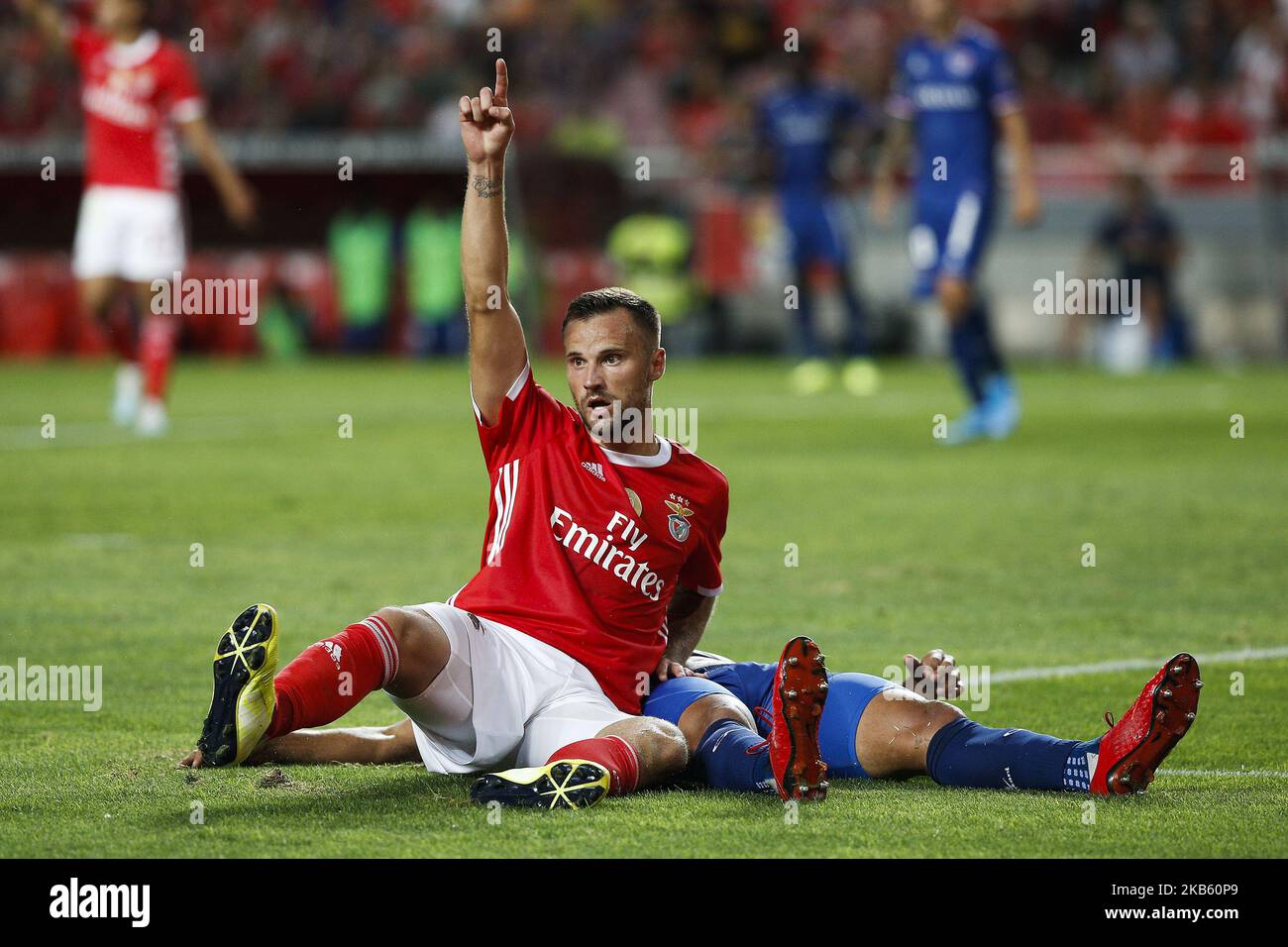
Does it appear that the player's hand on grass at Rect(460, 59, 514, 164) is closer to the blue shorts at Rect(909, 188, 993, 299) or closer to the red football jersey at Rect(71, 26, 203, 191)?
the blue shorts at Rect(909, 188, 993, 299)

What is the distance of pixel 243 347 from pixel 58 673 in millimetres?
18269

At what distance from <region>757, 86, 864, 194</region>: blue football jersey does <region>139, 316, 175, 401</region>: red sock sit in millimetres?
7582

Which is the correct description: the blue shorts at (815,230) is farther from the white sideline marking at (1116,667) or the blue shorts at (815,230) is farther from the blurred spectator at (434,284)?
the white sideline marking at (1116,667)

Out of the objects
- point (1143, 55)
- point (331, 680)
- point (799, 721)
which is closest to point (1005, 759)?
point (799, 721)

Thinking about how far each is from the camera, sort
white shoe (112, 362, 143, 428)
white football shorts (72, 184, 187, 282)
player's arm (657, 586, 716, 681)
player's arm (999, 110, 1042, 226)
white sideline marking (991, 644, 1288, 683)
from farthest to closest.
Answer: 1. white shoe (112, 362, 143, 428)
2. white football shorts (72, 184, 187, 282)
3. player's arm (999, 110, 1042, 226)
4. white sideline marking (991, 644, 1288, 683)
5. player's arm (657, 586, 716, 681)

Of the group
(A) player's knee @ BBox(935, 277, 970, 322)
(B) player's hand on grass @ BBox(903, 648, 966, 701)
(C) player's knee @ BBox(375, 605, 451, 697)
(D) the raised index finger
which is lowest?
(B) player's hand on grass @ BBox(903, 648, 966, 701)

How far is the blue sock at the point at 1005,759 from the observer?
13.7 feet

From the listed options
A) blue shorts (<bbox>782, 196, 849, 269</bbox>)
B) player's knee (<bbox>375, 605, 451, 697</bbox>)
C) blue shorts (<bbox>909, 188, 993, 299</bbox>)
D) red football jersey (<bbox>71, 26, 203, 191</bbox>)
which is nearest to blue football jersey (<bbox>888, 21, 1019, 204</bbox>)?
blue shorts (<bbox>909, 188, 993, 299</bbox>)

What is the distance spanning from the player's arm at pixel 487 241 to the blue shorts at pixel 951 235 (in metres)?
8.88

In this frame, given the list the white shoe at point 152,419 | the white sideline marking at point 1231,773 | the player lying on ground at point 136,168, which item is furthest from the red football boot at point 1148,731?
the white shoe at point 152,419

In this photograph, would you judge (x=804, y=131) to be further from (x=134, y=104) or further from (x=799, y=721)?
(x=799, y=721)

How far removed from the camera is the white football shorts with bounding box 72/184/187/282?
44.3ft

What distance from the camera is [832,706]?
446 centimetres
